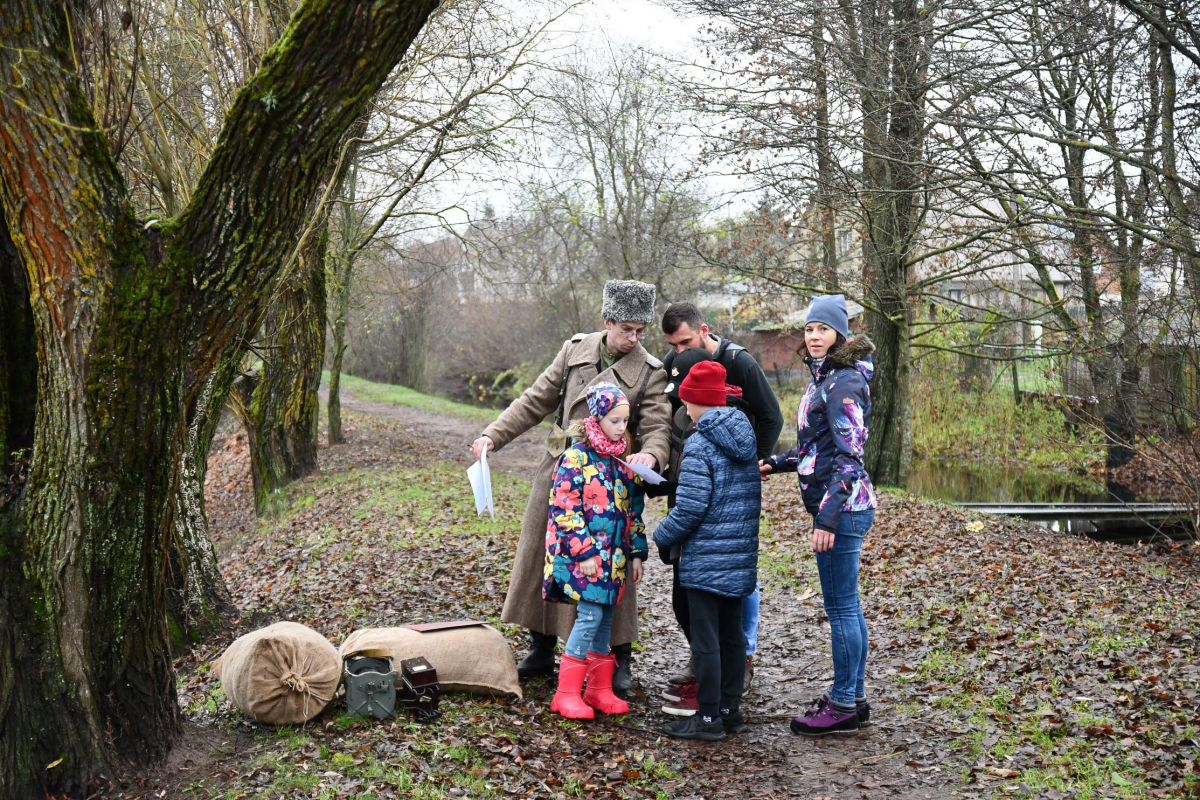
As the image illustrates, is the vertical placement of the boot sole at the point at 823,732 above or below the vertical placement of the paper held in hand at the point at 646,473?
below

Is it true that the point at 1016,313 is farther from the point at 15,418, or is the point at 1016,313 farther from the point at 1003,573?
the point at 15,418

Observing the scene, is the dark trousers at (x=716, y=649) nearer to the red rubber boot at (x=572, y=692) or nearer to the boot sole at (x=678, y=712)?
the boot sole at (x=678, y=712)

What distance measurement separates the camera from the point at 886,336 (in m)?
14.4

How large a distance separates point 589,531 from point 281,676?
5.49 feet

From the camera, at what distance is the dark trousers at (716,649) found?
4832 millimetres

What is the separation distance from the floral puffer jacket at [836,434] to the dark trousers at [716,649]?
0.66 m

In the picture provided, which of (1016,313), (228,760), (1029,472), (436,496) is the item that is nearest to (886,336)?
(1016,313)

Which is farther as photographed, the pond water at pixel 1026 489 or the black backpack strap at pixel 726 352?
the pond water at pixel 1026 489

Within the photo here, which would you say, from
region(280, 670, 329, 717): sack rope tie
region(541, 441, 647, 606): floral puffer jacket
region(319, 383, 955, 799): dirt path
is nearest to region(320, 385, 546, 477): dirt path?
region(319, 383, 955, 799): dirt path

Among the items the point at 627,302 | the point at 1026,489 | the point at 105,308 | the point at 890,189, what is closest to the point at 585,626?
the point at 627,302

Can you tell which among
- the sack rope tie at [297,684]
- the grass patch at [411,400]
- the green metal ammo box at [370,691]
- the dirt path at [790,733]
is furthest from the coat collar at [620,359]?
the grass patch at [411,400]

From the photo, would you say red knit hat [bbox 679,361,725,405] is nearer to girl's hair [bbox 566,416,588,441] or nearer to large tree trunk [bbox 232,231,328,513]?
girl's hair [bbox 566,416,588,441]

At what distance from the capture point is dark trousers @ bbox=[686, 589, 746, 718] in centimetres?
483

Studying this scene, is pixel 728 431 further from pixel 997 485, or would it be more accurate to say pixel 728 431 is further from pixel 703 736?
pixel 997 485
